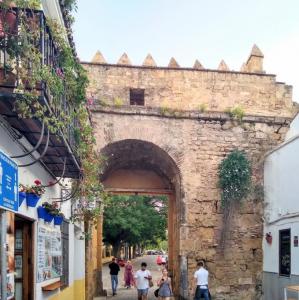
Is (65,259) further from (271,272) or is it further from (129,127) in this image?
(271,272)

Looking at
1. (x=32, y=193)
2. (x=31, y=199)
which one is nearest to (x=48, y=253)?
(x=31, y=199)

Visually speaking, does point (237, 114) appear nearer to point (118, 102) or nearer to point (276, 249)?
point (118, 102)

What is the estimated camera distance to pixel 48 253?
802cm

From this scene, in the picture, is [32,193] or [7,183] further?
[32,193]

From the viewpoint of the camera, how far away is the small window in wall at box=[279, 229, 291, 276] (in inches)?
489

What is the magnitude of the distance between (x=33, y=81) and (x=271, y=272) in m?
11.0

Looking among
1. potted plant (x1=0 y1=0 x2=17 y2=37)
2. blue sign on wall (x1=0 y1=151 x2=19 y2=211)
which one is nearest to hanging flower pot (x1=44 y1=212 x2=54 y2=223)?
potted plant (x1=0 y1=0 x2=17 y2=37)

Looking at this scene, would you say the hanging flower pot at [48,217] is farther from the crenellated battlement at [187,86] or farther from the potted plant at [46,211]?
the crenellated battlement at [187,86]

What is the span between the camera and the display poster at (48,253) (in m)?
7.39

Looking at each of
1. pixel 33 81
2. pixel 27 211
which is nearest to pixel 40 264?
pixel 27 211

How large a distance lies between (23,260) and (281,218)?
322 inches

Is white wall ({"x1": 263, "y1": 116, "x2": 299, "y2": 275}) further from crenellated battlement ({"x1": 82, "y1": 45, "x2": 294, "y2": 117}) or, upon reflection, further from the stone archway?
the stone archway

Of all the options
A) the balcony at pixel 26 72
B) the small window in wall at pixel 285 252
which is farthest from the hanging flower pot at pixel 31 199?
the small window in wall at pixel 285 252

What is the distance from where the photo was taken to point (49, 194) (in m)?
8.52
